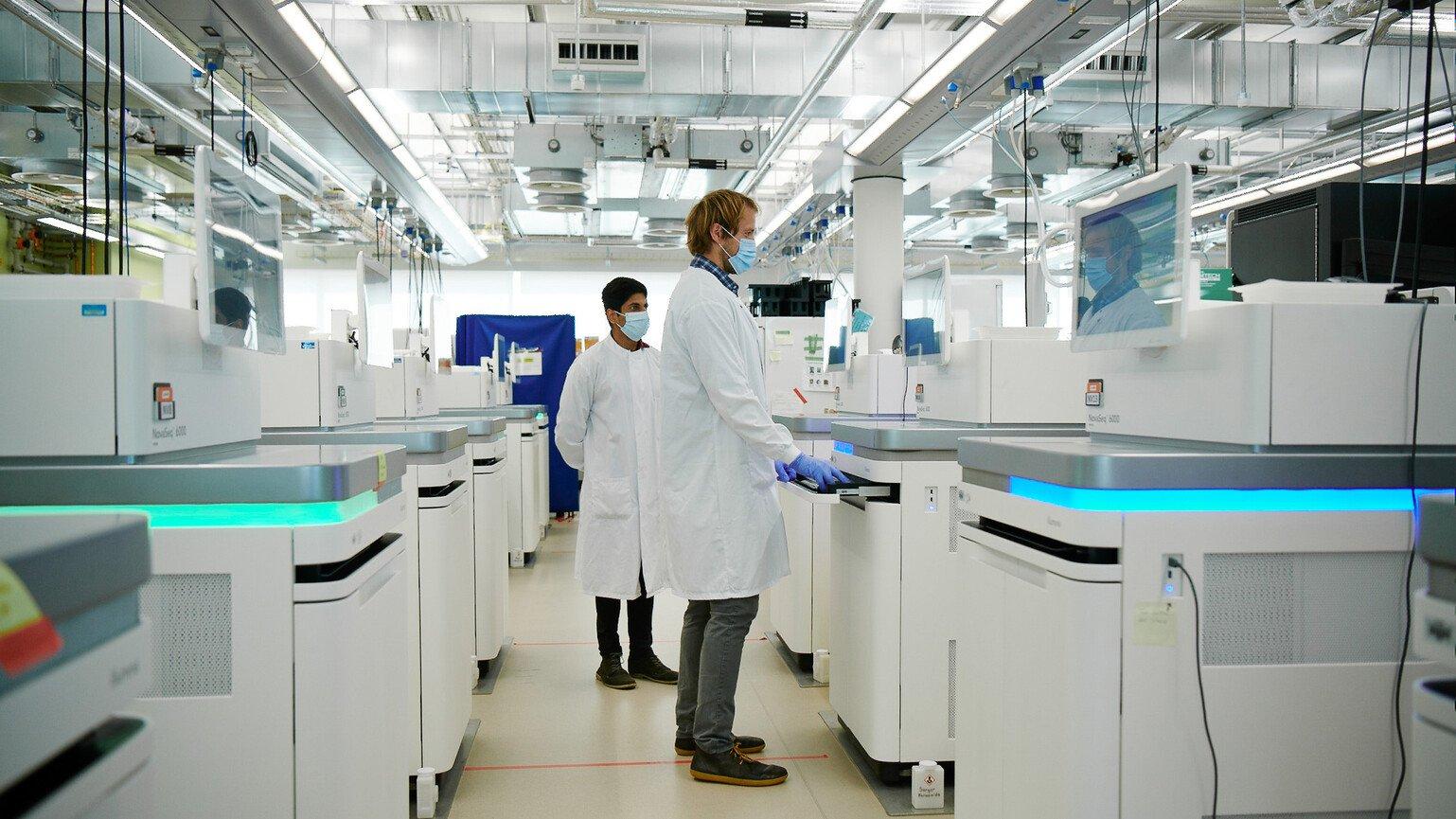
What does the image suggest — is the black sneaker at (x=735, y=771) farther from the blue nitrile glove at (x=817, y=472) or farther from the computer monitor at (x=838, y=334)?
the computer monitor at (x=838, y=334)

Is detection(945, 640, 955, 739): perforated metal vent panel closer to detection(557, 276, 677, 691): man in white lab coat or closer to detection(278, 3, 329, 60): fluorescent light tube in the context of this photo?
detection(557, 276, 677, 691): man in white lab coat

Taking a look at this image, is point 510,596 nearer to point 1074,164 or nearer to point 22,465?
point 22,465

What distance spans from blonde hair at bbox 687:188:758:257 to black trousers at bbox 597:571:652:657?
4.85ft

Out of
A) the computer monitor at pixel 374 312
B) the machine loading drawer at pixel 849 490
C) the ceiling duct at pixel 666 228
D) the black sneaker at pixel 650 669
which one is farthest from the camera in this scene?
the ceiling duct at pixel 666 228

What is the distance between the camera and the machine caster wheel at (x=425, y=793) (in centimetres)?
247

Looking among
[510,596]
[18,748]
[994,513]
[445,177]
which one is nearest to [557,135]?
[510,596]

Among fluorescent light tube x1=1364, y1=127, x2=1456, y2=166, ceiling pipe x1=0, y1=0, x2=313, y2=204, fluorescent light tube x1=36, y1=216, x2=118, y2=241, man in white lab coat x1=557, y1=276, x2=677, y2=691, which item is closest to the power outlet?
man in white lab coat x1=557, y1=276, x2=677, y2=691

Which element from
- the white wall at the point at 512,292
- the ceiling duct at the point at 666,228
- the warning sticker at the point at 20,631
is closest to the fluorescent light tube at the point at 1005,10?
the warning sticker at the point at 20,631

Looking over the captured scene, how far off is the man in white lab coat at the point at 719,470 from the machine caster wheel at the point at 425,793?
28.0 inches

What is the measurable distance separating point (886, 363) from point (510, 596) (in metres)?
2.62

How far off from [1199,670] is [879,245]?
5.24m

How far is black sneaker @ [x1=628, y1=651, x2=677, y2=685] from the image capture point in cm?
367

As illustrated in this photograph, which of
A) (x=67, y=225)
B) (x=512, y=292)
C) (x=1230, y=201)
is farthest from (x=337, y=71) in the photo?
(x=512, y=292)

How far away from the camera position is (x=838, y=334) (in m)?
4.35
